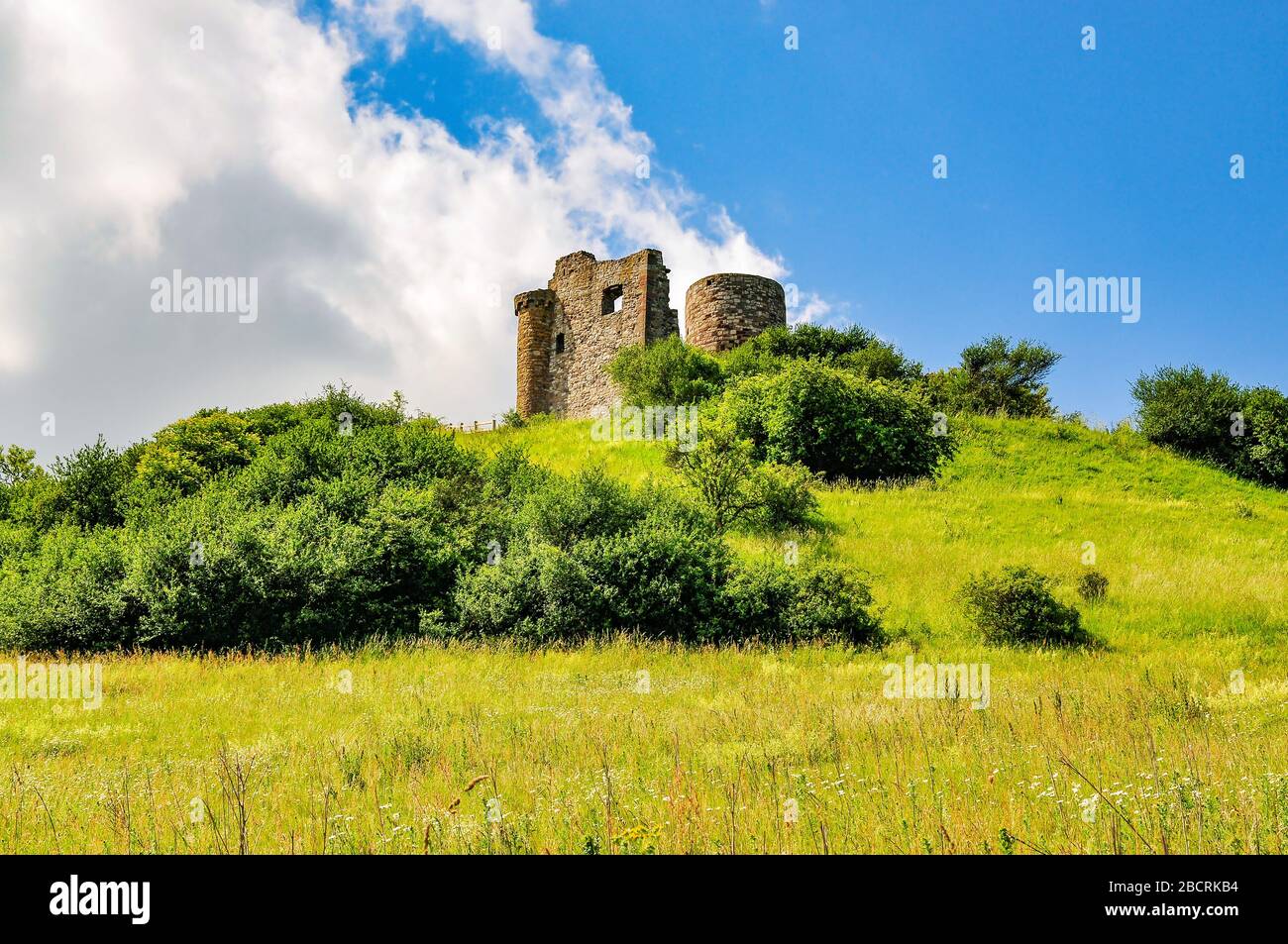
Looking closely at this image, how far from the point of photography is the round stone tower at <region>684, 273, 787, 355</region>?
37281 millimetres

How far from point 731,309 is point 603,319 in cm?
679

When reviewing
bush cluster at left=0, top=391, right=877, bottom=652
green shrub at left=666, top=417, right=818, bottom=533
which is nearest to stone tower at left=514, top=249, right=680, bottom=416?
green shrub at left=666, top=417, right=818, bottom=533

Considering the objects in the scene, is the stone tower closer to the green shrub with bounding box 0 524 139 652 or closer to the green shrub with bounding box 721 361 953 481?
the green shrub with bounding box 721 361 953 481

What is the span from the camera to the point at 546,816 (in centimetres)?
544

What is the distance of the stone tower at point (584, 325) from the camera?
1517 inches

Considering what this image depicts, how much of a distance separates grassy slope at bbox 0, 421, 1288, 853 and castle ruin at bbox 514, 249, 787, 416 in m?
22.6

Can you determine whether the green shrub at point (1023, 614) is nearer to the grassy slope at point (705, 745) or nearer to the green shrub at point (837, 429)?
the grassy slope at point (705, 745)

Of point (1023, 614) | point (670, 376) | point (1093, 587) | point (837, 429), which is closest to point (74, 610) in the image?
point (1023, 614)

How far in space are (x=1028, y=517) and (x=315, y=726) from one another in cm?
2006

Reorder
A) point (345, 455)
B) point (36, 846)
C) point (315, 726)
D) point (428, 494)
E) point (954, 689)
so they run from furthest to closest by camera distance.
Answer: point (345, 455), point (428, 494), point (954, 689), point (315, 726), point (36, 846)

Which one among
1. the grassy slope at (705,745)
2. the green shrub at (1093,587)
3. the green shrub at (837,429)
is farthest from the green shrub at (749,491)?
the green shrub at (1093,587)

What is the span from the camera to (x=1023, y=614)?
1377 centimetres
